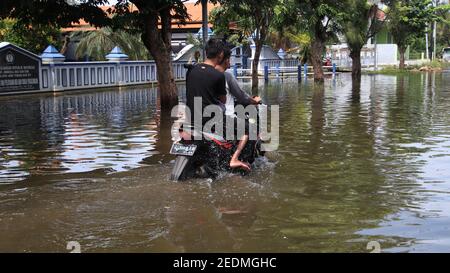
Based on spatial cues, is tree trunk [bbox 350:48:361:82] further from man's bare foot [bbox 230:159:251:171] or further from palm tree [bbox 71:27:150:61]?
man's bare foot [bbox 230:159:251:171]

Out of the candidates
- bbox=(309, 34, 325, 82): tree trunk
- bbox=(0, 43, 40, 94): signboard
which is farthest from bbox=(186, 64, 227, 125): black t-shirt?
bbox=(309, 34, 325, 82): tree trunk

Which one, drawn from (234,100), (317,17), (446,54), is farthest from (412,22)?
(234,100)

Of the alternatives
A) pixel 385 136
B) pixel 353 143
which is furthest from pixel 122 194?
pixel 385 136

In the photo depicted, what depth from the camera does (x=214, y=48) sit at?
7145mm

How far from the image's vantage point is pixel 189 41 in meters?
42.3

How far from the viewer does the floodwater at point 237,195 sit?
5039 mm

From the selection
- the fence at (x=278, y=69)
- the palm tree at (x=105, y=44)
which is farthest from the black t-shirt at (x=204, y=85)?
the fence at (x=278, y=69)

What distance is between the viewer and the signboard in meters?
23.3

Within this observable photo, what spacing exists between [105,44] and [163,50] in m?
20.6

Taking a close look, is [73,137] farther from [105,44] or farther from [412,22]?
[412,22]

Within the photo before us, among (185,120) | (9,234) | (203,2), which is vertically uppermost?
(203,2)

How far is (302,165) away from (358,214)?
268 centimetres

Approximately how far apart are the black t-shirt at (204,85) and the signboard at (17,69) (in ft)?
58.8

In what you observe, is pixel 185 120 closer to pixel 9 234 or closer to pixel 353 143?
pixel 9 234
